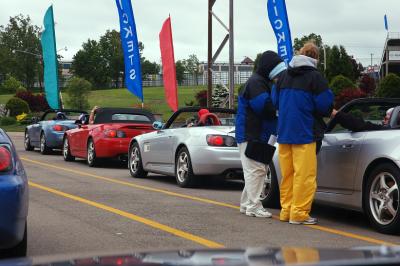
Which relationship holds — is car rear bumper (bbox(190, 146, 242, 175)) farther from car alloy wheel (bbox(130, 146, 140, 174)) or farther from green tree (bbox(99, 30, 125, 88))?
green tree (bbox(99, 30, 125, 88))

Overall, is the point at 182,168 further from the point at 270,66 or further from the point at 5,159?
the point at 5,159

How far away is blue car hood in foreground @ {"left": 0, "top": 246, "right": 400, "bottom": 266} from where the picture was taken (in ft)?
6.57

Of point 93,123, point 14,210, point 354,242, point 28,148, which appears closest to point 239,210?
point 354,242

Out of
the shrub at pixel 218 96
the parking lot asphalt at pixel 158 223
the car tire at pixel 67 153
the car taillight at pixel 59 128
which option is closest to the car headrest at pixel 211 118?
the parking lot asphalt at pixel 158 223

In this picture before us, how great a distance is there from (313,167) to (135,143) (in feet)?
20.7

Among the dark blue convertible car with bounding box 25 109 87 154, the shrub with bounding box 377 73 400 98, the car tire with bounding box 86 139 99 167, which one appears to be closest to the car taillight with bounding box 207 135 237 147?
the car tire with bounding box 86 139 99 167

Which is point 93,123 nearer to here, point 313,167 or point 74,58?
point 313,167

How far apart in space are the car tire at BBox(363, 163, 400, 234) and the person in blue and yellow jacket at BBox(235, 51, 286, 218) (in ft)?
4.40

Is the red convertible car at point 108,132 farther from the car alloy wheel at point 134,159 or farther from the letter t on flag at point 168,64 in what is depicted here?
the letter t on flag at point 168,64

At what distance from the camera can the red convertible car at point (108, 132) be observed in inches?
571

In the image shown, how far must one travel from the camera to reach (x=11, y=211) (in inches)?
180

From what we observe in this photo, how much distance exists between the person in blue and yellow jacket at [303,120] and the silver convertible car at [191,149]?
3.10 metres

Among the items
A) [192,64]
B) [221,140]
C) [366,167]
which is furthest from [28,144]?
[192,64]

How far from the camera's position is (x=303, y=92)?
6.91 metres
